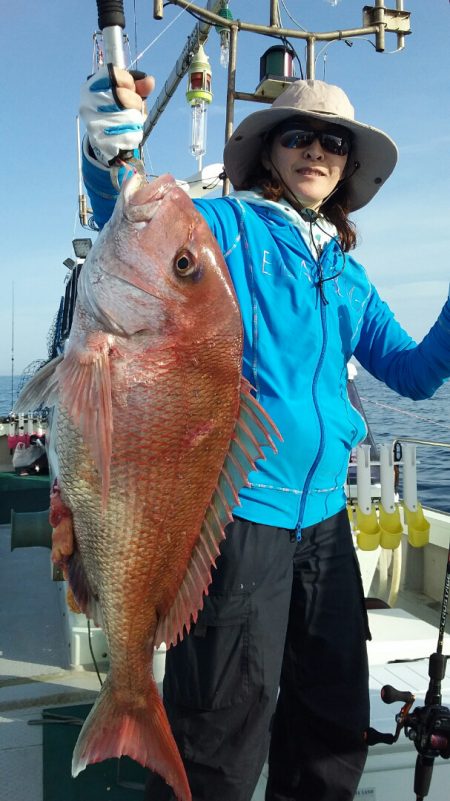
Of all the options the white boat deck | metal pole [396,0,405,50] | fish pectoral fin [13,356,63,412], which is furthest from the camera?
metal pole [396,0,405,50]

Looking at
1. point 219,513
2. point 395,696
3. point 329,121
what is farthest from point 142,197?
point 395,696

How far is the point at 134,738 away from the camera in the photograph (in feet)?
5.30

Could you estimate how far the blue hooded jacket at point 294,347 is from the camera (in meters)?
1.87

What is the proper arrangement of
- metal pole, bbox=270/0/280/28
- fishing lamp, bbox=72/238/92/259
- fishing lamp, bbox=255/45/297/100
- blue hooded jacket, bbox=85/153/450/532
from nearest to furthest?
1. blue hooded jacket, bbox=85/153/450/532
2. fishing lamp, bbox=255/45/297/100
3. metal pole, bbox=270/0/280/28
4. fishing lamp, bbox=72/238/92/259

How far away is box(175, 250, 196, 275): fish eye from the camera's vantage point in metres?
1.57

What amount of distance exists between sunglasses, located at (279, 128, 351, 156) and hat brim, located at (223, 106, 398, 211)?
49mm

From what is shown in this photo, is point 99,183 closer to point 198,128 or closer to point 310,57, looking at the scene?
point 310,57

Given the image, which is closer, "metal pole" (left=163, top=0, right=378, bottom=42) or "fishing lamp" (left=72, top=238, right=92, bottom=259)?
"metal pole" (left=163, top=0, right=378, bottom=42)

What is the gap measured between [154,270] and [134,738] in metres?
1.19

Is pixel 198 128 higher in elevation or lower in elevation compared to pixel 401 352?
higher

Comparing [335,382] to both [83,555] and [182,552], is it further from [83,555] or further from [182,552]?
[83,555]

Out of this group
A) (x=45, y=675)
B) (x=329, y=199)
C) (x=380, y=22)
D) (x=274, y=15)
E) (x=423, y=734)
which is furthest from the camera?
(x=380, y=22)

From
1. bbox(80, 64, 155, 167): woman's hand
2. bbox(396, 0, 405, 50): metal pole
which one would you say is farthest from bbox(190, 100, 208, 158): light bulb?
bbox(80, 64, 155, 167): woman's hand

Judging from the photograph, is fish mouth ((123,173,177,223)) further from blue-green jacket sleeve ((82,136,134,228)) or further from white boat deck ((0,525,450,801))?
white boat deck ((0,525,450,801))
